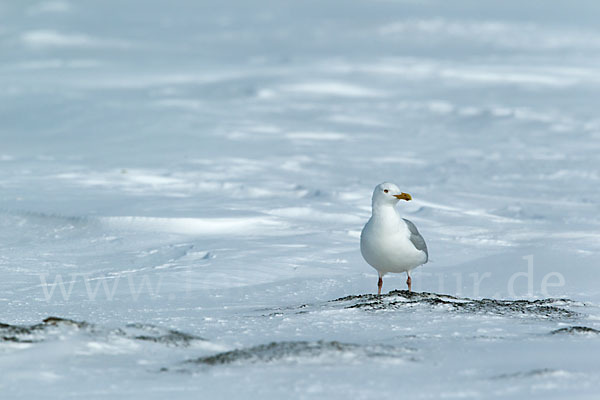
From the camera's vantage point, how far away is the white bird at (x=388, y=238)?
465 centimetres

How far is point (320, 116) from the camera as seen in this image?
12.9 meters

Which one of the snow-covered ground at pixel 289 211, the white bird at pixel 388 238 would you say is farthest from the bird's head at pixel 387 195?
the snow-covered ground at pixel 289 211

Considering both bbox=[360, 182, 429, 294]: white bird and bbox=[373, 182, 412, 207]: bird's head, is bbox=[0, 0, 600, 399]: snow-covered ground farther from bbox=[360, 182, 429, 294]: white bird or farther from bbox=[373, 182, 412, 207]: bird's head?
bbox=[373, 182, 412, 207]: bird's head

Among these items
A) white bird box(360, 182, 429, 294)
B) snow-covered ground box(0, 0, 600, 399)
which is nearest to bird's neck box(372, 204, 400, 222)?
white bird box(360, 182, 429, 294)

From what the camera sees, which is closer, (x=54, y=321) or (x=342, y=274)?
(x=54, y=321)

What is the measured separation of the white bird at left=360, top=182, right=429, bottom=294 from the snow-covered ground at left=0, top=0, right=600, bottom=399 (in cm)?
26

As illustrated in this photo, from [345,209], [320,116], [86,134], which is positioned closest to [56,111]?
[86,134]

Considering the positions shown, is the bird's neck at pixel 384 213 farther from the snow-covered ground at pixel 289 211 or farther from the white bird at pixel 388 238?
the snow-covered ground at pixel 289 211

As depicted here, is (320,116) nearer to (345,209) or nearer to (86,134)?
(86,134)

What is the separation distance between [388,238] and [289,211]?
295cm

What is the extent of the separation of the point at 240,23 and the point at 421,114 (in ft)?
33.5

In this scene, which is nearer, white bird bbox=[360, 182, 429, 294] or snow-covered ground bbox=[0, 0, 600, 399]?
snow-covered ground bbox=[0, 0, 600, 399]

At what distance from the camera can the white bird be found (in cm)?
465

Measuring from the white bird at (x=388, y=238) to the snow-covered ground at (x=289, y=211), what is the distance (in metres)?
0.26
